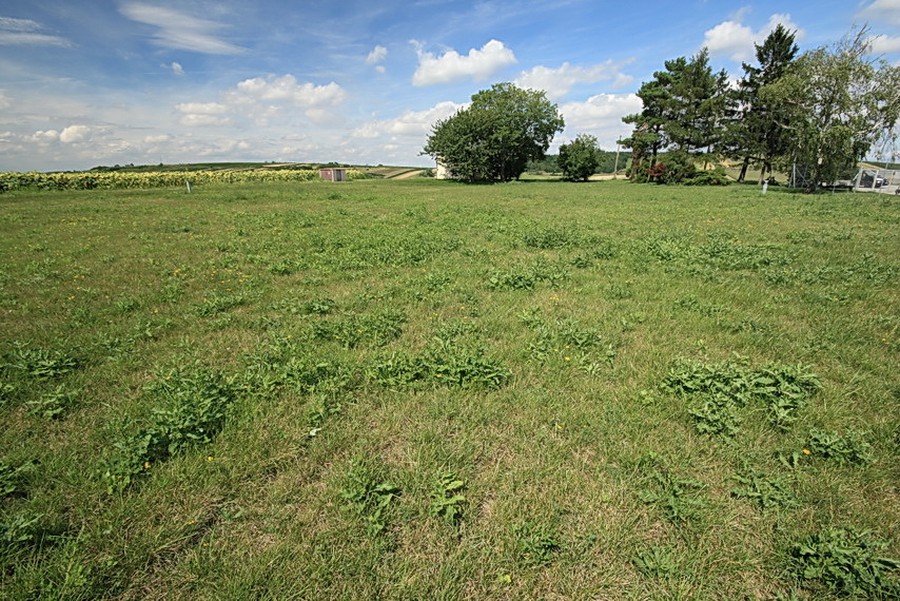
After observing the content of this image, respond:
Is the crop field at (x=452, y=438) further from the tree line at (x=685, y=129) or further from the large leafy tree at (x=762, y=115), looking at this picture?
the large leafy tree at (x=762, y=115)

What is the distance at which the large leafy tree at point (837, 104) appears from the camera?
→ 26609mm

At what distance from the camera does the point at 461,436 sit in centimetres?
347

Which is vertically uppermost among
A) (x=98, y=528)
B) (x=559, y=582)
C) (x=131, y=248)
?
(x=131, y=248)

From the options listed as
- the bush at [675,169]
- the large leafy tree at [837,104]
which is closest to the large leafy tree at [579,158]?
the bush at [675,169]

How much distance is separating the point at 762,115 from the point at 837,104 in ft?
70.5

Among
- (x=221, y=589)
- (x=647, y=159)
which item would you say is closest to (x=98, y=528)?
(x=221, y=589)

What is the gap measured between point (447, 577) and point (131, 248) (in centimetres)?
1290

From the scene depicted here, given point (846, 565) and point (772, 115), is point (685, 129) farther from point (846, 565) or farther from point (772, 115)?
point (846, 565)

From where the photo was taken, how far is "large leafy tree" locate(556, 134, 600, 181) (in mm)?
58906

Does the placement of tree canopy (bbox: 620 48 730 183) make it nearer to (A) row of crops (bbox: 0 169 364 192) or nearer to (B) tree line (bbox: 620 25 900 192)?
(B) tree line (bbox: 620 25 900 192)

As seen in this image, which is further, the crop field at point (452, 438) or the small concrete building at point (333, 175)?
the small concrete building at point (333, 175)

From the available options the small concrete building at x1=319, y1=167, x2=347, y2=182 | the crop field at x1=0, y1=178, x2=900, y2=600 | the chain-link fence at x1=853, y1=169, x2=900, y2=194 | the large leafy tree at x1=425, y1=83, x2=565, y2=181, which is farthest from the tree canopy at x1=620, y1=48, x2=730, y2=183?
the crop field at x1=0, y1=178, x2=900, y2=600

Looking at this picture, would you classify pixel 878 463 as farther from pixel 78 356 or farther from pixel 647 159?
pixel 647 159

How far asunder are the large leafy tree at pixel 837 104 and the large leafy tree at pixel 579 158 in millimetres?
29622
